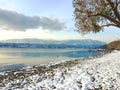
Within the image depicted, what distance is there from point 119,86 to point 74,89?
10.4 ft

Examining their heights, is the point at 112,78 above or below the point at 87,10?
below

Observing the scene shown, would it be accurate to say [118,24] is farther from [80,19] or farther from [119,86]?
[119,86]

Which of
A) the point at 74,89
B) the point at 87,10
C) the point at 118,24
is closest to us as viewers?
the point at 74,89

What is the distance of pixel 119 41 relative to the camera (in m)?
112

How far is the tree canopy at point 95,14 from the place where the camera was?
30750 mm

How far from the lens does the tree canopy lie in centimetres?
3075

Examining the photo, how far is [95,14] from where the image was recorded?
1235 inches

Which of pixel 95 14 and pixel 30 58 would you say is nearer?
pixel 95 14

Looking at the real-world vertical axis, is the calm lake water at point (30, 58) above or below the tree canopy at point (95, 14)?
below

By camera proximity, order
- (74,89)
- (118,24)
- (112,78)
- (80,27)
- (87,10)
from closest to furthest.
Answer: (74,89)
(112,78)
(118,24)
(87,10)
(80,27)

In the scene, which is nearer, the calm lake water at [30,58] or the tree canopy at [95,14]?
the tree canopy at [95,14]

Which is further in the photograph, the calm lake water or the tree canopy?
the calm lake water

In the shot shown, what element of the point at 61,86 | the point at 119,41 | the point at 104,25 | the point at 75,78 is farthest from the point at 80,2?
the point at 119,41

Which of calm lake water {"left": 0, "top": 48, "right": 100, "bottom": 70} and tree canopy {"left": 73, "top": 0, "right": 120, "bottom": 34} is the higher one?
tree canopy {"left": 73, "top": 0, "right": 120, "bottom": 34}
